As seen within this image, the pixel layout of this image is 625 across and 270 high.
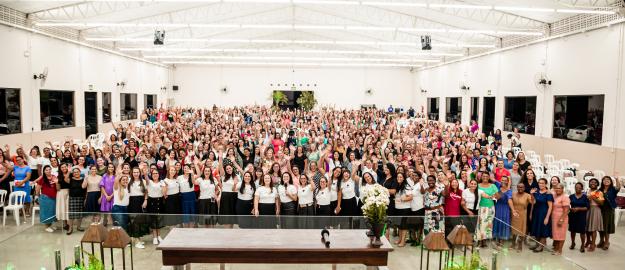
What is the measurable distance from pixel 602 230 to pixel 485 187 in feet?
7.45

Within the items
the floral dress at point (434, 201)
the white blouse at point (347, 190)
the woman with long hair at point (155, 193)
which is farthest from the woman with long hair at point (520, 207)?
the woman with long hair at point (155, 193)

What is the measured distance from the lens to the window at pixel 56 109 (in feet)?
54.0

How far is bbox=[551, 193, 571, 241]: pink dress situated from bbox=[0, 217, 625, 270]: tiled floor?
56 cm

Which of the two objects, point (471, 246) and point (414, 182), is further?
point (414, 182)

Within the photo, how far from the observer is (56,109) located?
17406 mm

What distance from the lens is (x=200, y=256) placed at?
17.8 ft

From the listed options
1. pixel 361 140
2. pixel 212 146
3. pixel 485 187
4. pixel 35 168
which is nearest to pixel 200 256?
pixel 485 187

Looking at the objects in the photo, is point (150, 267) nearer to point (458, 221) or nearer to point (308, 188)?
point (308, 188)

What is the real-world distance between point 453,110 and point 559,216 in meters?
20.1

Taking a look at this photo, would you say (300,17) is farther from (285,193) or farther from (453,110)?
(285,193)

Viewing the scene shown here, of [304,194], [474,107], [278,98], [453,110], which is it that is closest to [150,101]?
[278,98]

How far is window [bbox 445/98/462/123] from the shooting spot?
85.2 feet

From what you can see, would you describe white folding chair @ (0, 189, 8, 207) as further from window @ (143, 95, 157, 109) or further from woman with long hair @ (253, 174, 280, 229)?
window @ (143, 95, 157, 109)

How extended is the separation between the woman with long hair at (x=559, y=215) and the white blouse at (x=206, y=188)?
5744 mm
